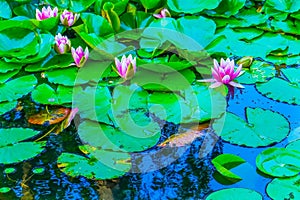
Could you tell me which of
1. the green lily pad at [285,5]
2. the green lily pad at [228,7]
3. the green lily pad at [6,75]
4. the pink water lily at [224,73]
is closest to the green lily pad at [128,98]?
the pink water lily at [224,73]

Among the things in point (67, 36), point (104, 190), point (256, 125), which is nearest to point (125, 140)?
point (104, 190)

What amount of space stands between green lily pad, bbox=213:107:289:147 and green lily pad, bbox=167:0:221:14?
886 mm

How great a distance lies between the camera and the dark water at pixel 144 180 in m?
1.60

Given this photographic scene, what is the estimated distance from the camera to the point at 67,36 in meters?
2.54

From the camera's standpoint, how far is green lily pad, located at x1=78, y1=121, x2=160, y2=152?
5.80 ft

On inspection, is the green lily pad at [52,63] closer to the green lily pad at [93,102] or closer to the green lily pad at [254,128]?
the green lily pad at [93,102]

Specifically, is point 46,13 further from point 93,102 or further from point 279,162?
point 279,162

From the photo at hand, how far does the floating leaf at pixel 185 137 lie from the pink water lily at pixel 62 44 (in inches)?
31.5

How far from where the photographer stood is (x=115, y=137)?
1804mm

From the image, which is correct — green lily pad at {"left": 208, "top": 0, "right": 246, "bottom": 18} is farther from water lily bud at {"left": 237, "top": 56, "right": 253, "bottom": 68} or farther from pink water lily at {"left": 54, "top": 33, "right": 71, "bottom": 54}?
pink water lily at {"left": 54, "top": 33, "right": 71, "bottom": 54}

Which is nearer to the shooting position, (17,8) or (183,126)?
(183,126)

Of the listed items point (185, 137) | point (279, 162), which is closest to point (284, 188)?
point (279, 162)

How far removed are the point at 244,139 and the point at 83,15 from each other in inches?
48.7

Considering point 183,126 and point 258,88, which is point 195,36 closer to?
point 258,88
